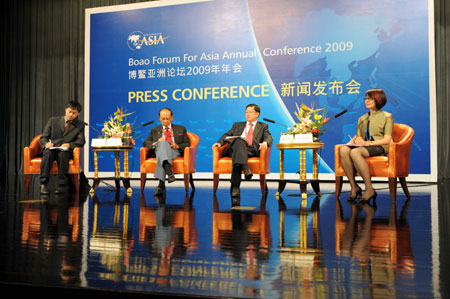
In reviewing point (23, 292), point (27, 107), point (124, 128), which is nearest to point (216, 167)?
point (124, 128)

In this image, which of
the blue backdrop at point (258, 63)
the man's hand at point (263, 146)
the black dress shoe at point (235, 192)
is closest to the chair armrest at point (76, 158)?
the black dress shoe at point (235, 192)

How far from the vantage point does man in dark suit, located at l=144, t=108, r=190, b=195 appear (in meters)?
4.99

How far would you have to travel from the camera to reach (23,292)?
1.43m

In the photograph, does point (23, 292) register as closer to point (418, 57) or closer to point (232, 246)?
point (232, 246)

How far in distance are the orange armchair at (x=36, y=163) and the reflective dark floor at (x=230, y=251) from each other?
1589 mm

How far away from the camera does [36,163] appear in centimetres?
530

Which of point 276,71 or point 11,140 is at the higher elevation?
point 276,71

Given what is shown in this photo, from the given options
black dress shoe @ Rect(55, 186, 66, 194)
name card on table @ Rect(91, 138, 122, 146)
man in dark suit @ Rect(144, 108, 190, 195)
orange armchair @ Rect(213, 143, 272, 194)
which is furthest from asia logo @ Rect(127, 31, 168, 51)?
black dress shoe @ Rect(55, 186, 66, 194)

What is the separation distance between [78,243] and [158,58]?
665 cm

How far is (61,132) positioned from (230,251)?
391 cm

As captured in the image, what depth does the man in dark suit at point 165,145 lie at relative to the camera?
4992 mm

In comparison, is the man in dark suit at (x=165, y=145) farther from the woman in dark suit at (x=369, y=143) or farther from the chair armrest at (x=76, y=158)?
the woman in dark suit at (x=369, y=143)

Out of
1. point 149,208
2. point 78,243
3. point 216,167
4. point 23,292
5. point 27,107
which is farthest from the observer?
point 27,107

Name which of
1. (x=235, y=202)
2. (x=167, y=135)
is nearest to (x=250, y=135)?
(x=167, y=135)
